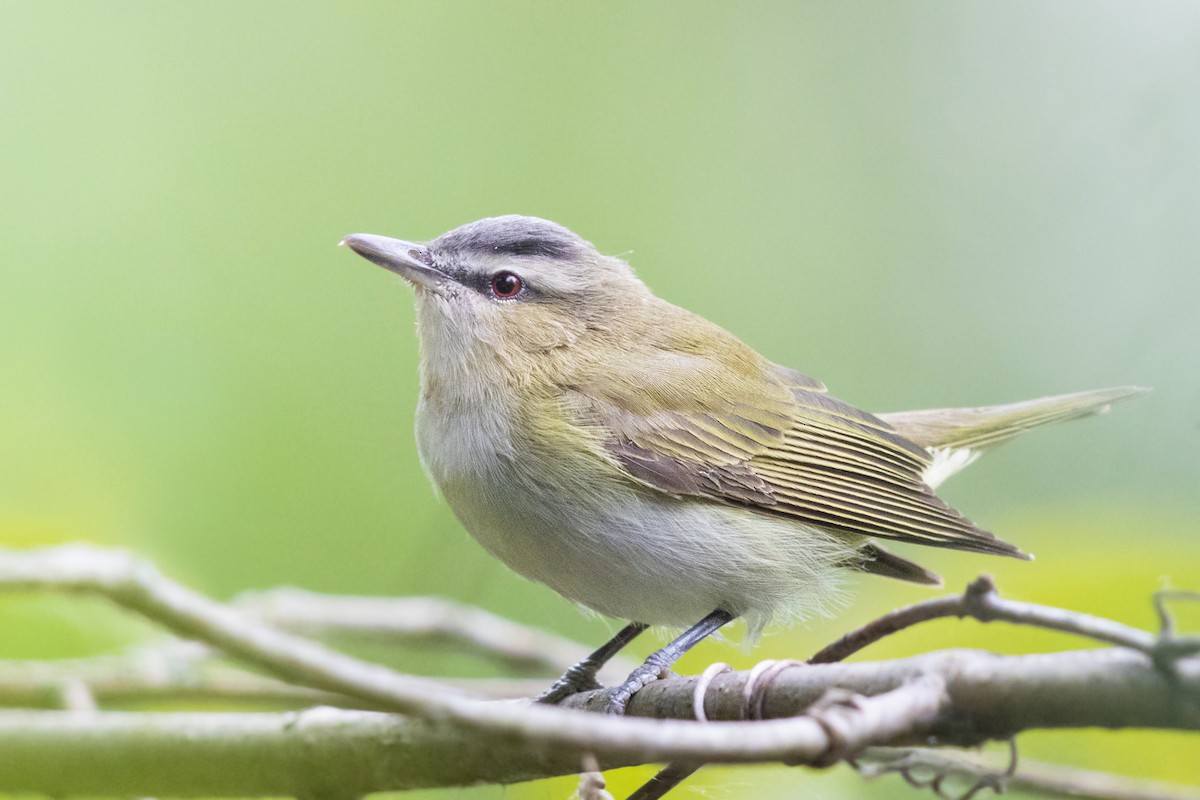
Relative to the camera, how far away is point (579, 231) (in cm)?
393

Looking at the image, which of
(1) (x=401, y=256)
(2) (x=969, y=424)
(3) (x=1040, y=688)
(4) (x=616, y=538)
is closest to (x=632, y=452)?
(4) (x=616, y=538)

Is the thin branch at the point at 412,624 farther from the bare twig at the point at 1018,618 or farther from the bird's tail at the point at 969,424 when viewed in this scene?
the bare twig at the point at 1018,618

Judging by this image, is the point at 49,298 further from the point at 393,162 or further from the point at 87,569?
the point at 87,569

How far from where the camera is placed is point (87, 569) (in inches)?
53.0

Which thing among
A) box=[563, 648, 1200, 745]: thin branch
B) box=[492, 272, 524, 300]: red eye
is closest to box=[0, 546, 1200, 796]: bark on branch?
box=[563, 648, 1200, 745]: thin branch

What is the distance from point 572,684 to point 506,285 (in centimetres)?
119

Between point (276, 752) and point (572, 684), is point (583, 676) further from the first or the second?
point (276, 752)

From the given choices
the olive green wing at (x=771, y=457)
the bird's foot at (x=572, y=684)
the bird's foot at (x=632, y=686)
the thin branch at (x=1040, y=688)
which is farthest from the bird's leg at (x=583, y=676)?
the thin branch at (x=1040, y=688)

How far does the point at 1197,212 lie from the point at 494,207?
7.25 feet

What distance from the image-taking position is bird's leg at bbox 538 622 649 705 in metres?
2.84

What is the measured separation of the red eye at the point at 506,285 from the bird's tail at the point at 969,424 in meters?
1.44

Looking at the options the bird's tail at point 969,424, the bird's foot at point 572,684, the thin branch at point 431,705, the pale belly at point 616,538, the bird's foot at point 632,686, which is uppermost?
the bird's tail at point 969,424

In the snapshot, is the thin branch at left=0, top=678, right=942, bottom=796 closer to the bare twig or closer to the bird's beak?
the bare twig

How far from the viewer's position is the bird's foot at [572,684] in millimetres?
2828
